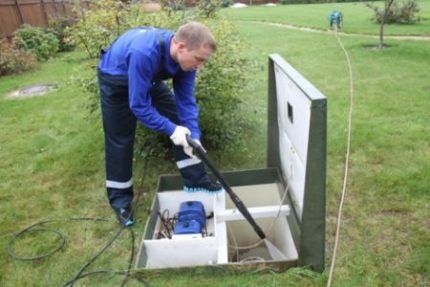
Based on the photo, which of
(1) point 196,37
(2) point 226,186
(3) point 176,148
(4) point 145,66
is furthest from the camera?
(3) point 176,148

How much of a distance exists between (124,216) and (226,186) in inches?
40.6

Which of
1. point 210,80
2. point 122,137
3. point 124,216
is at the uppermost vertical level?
point 210,80

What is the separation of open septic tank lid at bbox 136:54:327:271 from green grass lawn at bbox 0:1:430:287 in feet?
0.62

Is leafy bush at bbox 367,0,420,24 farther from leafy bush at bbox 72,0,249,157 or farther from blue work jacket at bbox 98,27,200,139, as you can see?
blue work jacket at bbox 98,27,200,139

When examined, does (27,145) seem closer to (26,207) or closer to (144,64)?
(26,207)

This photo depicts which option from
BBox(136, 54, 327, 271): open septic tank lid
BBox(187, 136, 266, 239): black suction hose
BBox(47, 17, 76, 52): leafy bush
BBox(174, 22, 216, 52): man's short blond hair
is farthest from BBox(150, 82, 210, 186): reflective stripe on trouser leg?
BBox(47, 17, 76, 52): leafy bush

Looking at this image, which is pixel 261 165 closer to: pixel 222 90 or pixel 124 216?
pixel 222 90

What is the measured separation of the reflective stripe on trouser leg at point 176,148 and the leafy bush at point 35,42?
8.42m

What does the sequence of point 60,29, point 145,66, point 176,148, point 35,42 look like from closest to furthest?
point 145,66
point 176,148
point 35,42
point 60,29

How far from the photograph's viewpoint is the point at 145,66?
255 centimetres

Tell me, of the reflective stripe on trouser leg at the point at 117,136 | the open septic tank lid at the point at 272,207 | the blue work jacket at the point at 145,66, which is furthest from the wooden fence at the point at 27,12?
the open septic tank lid at the point at 272,207

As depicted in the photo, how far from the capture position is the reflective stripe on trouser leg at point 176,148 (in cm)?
320

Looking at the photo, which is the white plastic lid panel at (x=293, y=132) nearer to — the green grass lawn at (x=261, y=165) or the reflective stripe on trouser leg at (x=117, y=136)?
the green grass lawn at (x=261, y=165)

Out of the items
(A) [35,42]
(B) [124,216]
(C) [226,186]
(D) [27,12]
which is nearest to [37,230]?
(B) [124,216]
